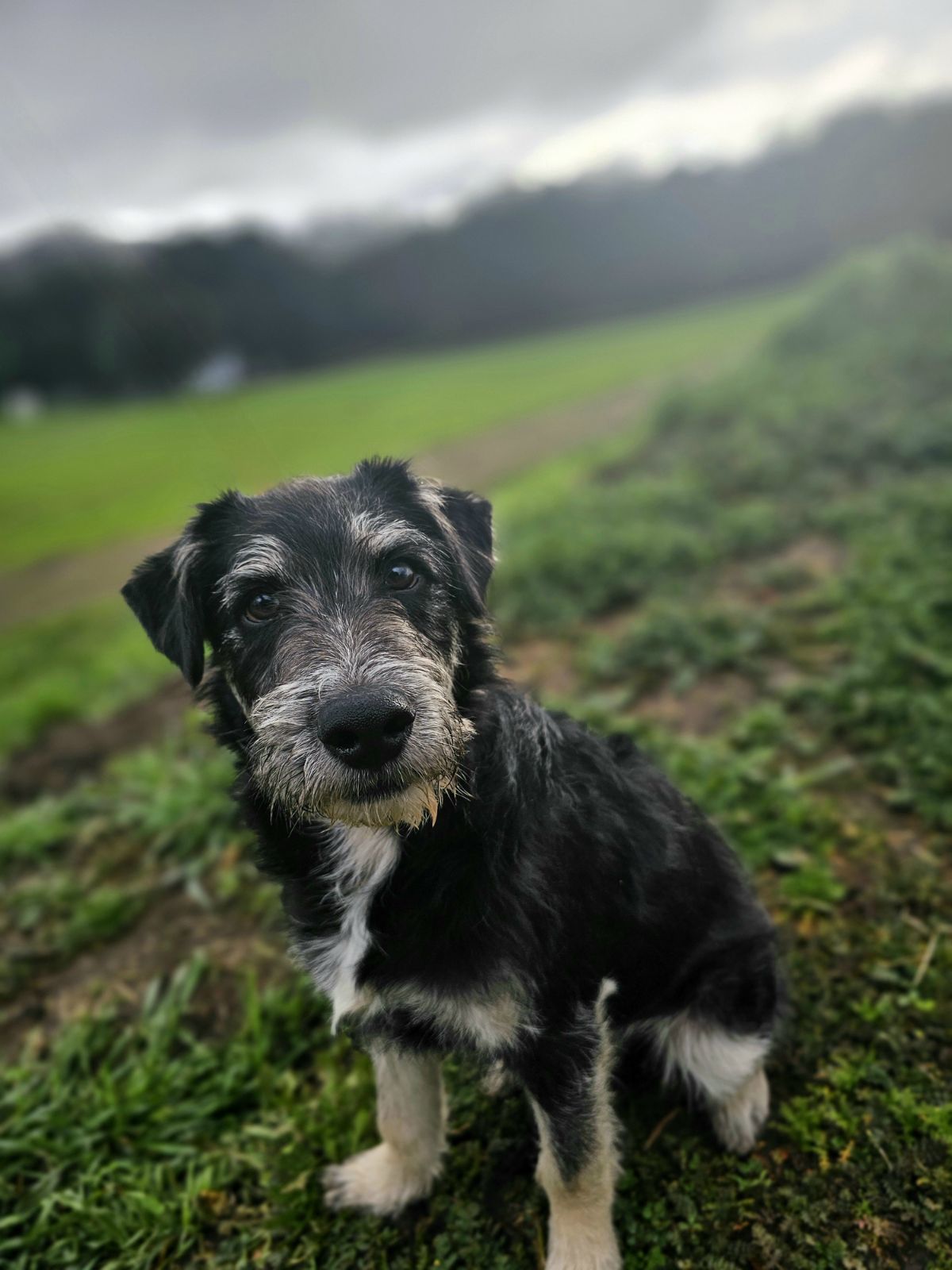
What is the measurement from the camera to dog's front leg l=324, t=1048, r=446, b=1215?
320 centimetres

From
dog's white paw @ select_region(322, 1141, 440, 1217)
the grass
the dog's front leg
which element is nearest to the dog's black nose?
the dog's front leg

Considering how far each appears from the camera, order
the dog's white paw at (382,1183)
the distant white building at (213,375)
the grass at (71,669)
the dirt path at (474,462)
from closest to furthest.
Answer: the dog's white paw at (382,1183)
the grass at (71,669)
the distant white building at (213,375)
the dirt path at (474,462)

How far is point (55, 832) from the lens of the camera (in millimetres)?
6020

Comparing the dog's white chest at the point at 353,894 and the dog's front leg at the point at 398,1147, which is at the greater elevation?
the dog's white chest at the point at 353,894

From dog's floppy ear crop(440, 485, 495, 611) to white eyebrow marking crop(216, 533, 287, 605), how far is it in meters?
0.66

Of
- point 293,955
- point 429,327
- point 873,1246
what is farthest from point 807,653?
point 429,327

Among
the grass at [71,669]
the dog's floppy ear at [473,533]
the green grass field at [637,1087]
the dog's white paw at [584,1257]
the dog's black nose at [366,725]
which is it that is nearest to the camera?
the dog's black nose at [366,725]

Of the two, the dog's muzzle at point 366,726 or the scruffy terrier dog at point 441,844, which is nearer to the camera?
the dog's muzzle at point 366,726

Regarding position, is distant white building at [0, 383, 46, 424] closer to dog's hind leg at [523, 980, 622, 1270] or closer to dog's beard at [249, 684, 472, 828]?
dog's beard at [249, 684, 472, 828]

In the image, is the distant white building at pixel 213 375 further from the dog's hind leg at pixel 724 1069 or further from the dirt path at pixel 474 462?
the dog's hind leg at pixel 724 1069

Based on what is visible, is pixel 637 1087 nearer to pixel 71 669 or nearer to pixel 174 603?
pixel 174 603

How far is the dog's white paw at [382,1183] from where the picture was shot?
331 cm

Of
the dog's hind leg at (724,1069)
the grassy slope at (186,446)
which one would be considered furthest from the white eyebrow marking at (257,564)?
the dog's hind leg at (724,1069)

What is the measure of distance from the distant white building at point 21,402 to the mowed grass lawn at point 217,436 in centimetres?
117
